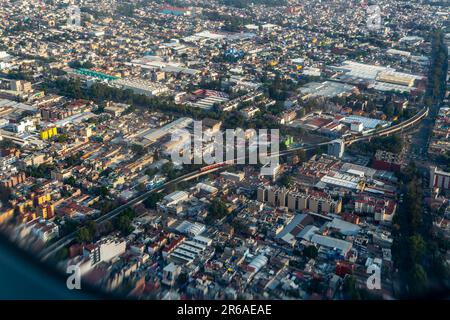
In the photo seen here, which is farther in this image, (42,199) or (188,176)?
(188,176)

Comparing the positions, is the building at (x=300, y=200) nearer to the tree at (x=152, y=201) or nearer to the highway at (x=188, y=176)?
the highway at (x=188, y=176)

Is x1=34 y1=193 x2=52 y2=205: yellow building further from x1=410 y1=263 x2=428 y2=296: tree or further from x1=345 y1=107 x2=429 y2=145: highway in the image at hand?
x1=345 y1=107 x2=429 y2=145: highway

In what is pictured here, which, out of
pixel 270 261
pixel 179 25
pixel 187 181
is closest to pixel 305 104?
pixel 187 181

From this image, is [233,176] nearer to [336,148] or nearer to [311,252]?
[336,148]

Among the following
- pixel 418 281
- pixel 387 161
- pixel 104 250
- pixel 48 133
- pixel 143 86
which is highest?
pixel 143 86

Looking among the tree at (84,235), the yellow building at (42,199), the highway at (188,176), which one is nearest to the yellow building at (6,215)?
the yellow building at (42,199)

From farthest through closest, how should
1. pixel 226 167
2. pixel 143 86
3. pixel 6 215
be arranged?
pixel 143 86 < pixel 226 167 < pixel 6 215

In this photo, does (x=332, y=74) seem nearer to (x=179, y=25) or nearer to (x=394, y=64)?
(x=394, y=64)

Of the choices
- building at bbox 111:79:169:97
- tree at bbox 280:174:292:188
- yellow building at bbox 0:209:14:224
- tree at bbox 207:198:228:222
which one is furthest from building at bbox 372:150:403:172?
yellow building at bbox 0:209:14:224

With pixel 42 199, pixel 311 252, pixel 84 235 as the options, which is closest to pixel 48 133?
pixel 42 199
